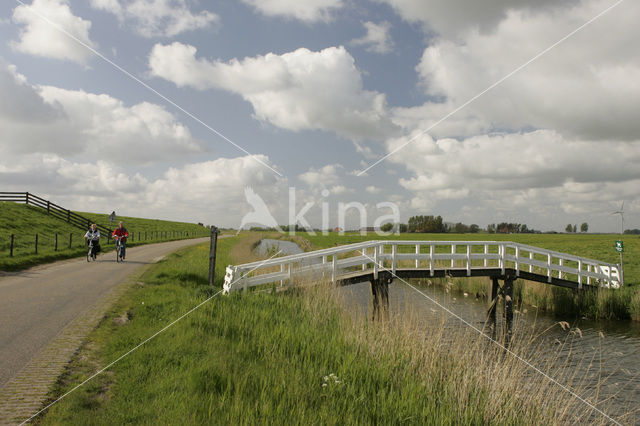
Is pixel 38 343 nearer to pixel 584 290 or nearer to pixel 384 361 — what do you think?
pixel 384 361

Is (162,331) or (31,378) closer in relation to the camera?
(31,378)

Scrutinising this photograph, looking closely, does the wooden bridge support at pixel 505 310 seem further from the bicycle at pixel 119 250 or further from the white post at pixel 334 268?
the bicycle at pixel 119 250

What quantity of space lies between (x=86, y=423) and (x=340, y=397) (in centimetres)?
290

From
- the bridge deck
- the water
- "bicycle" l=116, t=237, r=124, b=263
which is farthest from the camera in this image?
"bicycle" l=116, t=237, r=124, b=263

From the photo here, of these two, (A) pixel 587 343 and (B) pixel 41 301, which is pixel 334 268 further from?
(A) pixel 587 343

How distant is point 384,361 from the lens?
6.35 metres

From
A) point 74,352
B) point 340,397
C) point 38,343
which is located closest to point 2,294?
point 38,343

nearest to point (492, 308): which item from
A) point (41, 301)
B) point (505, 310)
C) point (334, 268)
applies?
point (505, 310)

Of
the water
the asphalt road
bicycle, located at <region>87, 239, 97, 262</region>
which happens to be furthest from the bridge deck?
bicycle, located at <region>87, 239, 97, 262</region>

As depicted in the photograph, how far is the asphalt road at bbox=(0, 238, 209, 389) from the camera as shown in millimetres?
6145

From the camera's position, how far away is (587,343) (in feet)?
41.2

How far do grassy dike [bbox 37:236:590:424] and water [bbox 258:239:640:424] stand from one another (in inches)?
54.5

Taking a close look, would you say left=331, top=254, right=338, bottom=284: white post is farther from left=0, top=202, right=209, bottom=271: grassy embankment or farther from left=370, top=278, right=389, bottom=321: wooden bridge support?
left=0, top=202, right=209, bottom=271: grassy embankment

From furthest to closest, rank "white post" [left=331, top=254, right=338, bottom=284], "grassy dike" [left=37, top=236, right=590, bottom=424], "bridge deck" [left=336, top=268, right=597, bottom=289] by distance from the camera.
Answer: "bridge deck" [left=336, top=268, right=597, bottom=289] → "white post" [left=331, top=254, right=338, bottom=284] → "grassy dike" [left=37, top=236, right=590, bottom=424]
